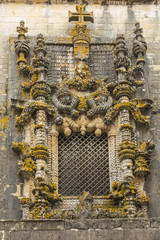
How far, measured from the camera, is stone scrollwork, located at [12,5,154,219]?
1320 cm

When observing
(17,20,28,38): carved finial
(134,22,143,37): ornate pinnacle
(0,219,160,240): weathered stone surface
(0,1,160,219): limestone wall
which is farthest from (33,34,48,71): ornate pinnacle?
(0,219,160,240): weathered stone surface

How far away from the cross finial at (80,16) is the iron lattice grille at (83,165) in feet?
12.4

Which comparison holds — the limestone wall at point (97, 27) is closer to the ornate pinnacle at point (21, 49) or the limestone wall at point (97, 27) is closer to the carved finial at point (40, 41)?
the ornate pinnacle at point (21, 49)

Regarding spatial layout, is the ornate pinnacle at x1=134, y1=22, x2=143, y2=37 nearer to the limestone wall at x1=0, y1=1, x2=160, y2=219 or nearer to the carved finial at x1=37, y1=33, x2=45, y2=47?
the limestone wall at x1=0, y1=1, x2=160, y2=219

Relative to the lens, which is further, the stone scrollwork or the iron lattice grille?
the iron lattice grille

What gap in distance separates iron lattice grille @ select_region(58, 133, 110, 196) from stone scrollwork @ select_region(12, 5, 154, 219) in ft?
0.75

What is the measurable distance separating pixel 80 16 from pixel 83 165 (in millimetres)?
4769

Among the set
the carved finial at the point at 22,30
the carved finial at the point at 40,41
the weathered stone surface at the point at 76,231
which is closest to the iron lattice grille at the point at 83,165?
the carved finial at the point at 40,41

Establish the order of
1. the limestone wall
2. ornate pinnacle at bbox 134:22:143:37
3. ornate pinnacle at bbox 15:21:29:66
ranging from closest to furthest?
the limestone wall, ornate pinnacle at bbox 15:21:29:66, ornate pinnacle at bbox 134:22:143:37

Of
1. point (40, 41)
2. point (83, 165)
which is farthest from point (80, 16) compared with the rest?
point (83, 165)

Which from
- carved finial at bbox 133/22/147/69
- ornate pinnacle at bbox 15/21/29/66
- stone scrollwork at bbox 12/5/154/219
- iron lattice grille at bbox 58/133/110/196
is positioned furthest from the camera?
carved finial at bbox 133/22/147/69

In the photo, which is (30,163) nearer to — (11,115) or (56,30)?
(11,115)

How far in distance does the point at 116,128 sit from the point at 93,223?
15.1 feet

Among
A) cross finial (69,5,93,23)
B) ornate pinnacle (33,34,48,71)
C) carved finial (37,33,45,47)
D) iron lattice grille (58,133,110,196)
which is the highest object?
cross finial (69,5,93,23)
